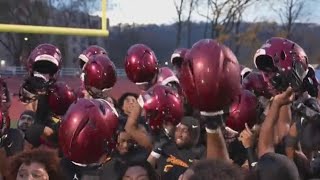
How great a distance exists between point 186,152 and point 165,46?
33.4m

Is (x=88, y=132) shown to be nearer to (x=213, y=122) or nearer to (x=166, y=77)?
(x=213, y=122)

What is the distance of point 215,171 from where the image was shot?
272 cm

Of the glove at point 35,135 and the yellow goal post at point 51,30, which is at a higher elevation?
the yellow goal post at point 51,30

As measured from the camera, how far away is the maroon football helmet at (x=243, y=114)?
4.43m

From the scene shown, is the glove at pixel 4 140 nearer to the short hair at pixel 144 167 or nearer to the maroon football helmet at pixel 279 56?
the short hair at pixel 144 167

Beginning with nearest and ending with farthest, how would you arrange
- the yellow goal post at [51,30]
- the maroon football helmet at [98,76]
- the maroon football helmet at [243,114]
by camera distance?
1. the maroon football helmet at [243,114]
2. the maroon football helmet at [98,76]
3. the yellow goal post at [51,30]

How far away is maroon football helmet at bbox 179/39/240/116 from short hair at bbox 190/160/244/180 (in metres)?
0.33

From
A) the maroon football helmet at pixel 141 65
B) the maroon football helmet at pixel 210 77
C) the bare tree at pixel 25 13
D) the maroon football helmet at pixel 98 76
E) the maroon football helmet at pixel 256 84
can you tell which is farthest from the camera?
the bare tree at pixel 25 13

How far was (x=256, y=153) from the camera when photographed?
406 centimetres

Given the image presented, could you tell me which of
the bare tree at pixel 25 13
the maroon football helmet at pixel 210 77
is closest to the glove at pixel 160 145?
the maroon football helmet at pixel 210 77

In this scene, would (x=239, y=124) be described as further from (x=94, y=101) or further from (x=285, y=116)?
(x=94, y=101)

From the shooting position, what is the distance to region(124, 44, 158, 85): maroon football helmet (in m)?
5.53

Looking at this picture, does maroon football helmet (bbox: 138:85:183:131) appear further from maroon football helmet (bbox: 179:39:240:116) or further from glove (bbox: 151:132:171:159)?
maroon football helmet (bbox: 179:39:240:116)

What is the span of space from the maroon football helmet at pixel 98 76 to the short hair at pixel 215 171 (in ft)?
7.96
